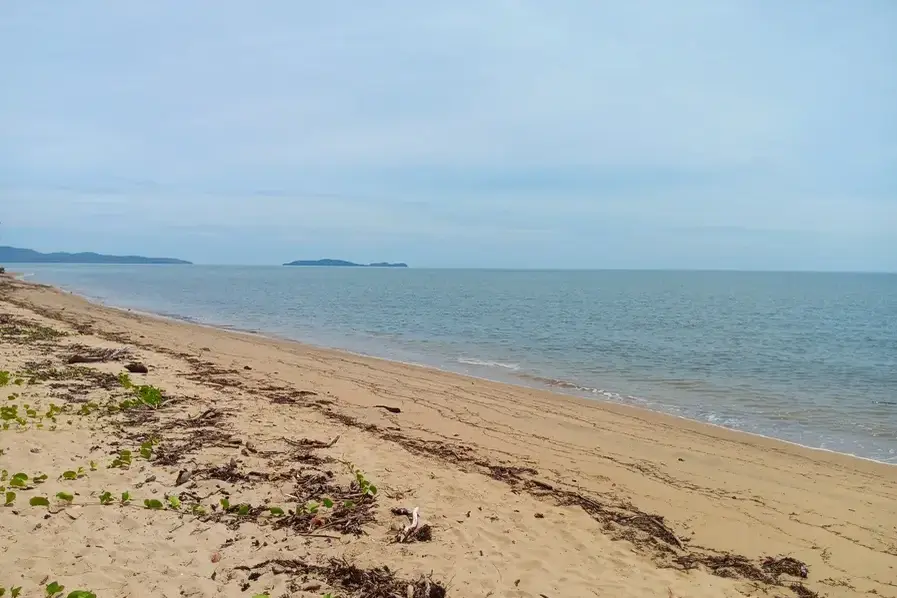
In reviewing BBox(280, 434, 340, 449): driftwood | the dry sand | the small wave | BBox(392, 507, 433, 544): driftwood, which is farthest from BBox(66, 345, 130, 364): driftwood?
the small wave

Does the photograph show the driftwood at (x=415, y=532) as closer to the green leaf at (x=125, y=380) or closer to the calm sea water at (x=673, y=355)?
the green leaf at (x=125, y=380)

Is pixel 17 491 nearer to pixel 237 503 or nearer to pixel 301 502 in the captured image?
pixel 237 503

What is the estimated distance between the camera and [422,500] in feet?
20.7

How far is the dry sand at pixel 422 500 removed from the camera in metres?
4.65

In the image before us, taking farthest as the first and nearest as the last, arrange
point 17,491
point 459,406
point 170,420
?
1. point 459,406
2. point 170,420
3. point 17,491

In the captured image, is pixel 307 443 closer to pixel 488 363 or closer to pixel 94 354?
pixel 94 354

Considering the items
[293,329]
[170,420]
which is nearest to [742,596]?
[170,420]

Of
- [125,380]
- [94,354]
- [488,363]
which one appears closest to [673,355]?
[488,363]

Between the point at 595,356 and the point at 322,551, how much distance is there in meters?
17.5

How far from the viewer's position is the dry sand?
15.3 ft

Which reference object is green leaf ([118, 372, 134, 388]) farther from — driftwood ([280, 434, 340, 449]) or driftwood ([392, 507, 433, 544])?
driftwood ([392, 507, 433, 544])

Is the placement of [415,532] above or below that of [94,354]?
below

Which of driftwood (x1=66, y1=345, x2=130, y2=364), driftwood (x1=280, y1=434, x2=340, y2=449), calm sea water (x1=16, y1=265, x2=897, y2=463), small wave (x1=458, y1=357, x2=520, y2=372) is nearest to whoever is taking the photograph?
driftwood (x1=280, y1=434, x2=340, y2=449)

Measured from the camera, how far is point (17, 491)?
536 cm
